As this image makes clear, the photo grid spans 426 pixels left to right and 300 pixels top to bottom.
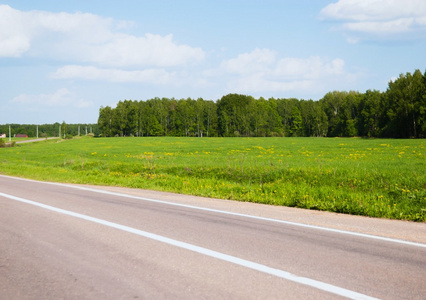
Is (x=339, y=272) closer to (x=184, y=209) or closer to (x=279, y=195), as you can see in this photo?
(x=184, y=209)

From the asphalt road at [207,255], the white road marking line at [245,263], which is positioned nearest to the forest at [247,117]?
the asphalt road at [207,255]

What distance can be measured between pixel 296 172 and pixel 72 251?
12354mm

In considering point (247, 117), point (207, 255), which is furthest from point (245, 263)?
point (247, 117)

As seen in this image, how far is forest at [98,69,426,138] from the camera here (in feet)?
363

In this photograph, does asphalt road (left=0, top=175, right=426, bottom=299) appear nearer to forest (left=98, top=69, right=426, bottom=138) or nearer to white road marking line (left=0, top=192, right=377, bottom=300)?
white road marking line (left=0, top=192, right=377, bottom=300)

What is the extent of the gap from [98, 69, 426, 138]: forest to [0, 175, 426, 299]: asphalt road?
9917 centimetres

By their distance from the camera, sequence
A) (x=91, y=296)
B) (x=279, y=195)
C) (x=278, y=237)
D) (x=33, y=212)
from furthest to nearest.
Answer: (x=279, y=195) < (x=33, y=212) < (x=278, y=237) < (x=91, y=296)

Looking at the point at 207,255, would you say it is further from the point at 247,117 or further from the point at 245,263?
the point at 247,117

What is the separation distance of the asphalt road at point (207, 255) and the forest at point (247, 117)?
99171 millimetres

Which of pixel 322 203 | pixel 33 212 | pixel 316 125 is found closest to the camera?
pixel 33 212

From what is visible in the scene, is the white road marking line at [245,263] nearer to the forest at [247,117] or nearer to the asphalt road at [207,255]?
the asphalt road at [207,255]

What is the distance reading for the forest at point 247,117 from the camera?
4353 inches

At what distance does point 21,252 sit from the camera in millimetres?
6039

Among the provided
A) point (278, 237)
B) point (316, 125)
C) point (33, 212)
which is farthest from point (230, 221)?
point (316, 125)
